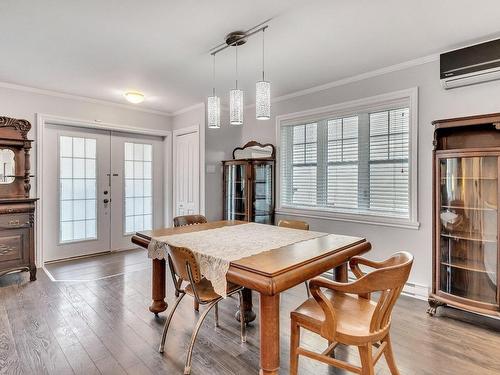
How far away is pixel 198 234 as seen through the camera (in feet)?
8.29

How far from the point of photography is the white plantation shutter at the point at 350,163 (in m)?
3.29

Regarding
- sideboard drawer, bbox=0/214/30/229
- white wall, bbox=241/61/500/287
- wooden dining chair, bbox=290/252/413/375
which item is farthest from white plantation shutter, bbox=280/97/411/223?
sideboard drawer, bbox=0/214/30/229

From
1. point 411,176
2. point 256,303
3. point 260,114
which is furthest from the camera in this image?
point 411,176

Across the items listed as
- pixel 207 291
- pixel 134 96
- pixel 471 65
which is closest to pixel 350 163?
pixel 471 65

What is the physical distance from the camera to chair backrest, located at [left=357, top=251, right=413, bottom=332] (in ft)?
4.66

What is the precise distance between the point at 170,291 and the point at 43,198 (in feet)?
7.95

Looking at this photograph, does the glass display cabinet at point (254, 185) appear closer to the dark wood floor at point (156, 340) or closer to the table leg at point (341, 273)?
the dark wood floor at point (156, 340)

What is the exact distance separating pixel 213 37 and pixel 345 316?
2398 millimetres

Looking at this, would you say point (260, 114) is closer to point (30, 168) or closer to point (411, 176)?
point (411, 176)

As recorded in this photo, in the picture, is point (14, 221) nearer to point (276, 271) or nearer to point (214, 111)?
point (214, 111)

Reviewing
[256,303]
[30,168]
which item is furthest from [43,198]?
[256,303]

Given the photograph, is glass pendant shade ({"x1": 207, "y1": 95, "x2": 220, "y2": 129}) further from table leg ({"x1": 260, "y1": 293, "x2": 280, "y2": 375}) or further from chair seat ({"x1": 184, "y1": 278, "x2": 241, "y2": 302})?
table leg ({"x1": 260, "y1": 293, "x2": 280, "y2": 375})

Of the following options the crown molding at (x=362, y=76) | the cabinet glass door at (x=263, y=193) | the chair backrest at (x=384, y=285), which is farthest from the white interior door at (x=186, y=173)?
the chair backrest at (x=384, y=285)

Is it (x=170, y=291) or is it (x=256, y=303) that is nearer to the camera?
(x=256, y=303)
